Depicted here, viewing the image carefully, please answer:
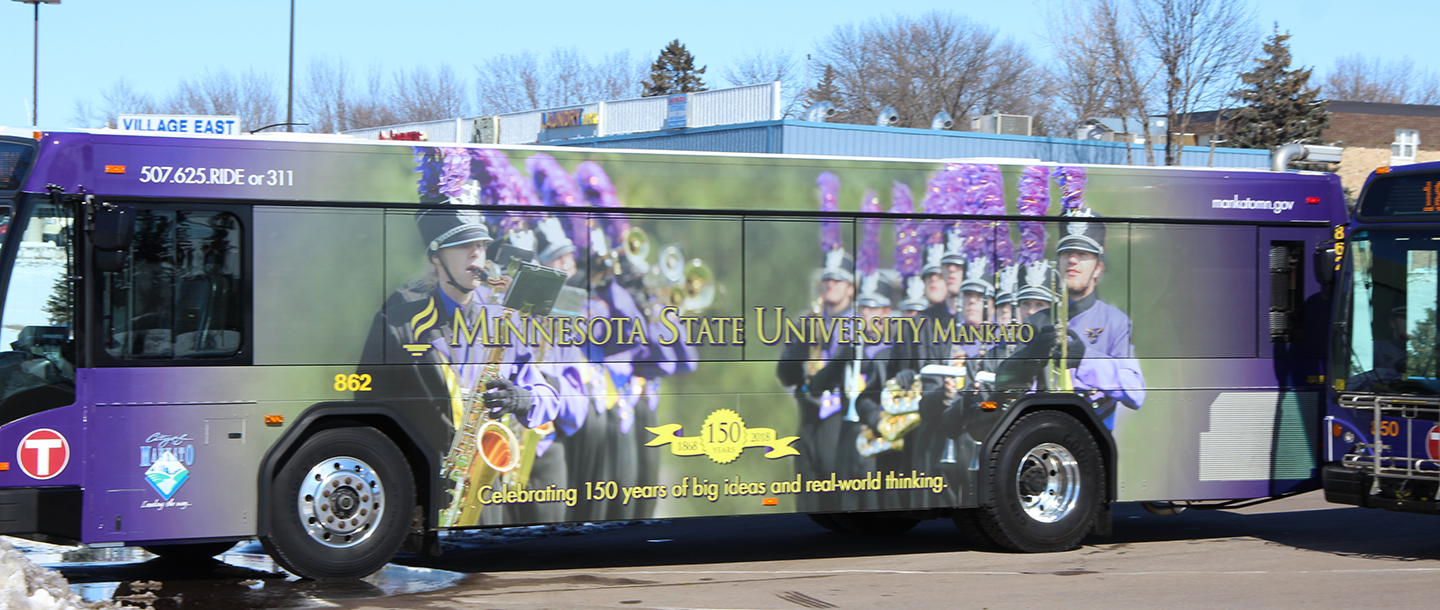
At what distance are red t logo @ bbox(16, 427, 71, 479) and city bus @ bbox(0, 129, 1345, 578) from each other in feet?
0.05

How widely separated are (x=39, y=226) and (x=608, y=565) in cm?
444

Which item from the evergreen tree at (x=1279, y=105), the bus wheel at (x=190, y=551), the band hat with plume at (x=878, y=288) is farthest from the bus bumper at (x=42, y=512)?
the evergreen tree at (x=1279, y=105)

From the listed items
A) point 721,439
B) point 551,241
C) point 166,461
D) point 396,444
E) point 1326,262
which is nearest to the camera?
point 166,461

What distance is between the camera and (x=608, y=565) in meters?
9.73

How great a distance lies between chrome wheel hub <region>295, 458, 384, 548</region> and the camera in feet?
27.3

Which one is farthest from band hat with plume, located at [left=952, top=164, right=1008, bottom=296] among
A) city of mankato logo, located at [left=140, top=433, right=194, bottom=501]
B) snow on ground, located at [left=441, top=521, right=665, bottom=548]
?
city of mankato logo, located at [left=140, top=433, right=194, bottom=501]

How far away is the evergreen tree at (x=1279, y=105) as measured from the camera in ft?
146

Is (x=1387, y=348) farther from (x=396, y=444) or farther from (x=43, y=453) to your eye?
(x=43, y=453)

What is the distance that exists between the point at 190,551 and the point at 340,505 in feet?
6.02

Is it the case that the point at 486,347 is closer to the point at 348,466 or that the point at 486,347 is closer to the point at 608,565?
the point at 348,466

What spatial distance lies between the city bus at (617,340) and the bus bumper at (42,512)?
0.05ft

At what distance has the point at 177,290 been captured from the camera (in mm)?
8016

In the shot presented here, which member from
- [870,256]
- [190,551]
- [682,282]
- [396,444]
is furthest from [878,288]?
[190,551]

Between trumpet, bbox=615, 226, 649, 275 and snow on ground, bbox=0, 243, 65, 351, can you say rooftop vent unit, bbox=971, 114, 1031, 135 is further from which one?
snow on ground, bbox=0, 243, 65, 351
